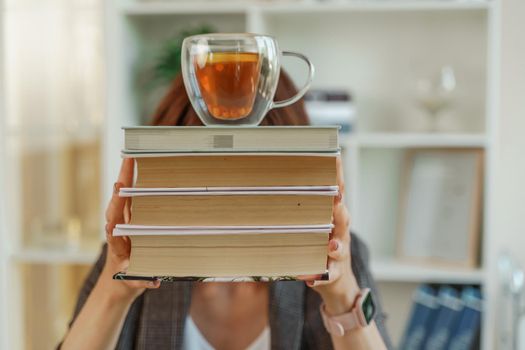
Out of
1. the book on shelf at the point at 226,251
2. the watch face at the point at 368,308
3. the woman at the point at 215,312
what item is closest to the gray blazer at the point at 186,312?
the woman at the point at 215,312

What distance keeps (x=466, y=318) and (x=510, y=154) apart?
51 cm

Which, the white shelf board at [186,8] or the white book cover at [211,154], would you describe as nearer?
the white book cover at [211,154]

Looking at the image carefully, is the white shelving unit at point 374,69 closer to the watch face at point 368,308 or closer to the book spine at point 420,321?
the book spine at point 420,321

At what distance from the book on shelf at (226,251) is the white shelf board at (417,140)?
53.2 inches

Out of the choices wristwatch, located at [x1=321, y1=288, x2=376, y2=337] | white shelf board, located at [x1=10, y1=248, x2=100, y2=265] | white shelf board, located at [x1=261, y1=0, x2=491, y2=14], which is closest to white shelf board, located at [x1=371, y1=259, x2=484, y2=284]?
white shelf board, located at [x1=261, y1=0, x2=491, y2=14]

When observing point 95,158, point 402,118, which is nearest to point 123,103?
point 95,158

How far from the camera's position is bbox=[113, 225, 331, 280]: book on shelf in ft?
2.53

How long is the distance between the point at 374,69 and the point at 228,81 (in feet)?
5.23

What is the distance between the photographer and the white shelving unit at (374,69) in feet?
6.90

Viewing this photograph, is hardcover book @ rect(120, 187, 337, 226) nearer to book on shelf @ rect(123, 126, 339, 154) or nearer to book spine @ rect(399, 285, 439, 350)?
book on shelf @ rect(123, 126, 339, 154)

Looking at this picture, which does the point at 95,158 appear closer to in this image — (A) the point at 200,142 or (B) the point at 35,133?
(B) the point at 35,133

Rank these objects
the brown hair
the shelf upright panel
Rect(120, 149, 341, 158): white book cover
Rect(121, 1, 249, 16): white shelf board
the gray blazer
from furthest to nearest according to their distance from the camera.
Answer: Rect(121, 1, 249, 16): white shelf board → the shelf upright panel → the gray blazer → the brown hair → Rect(120, 149, 341, 158): white book cover

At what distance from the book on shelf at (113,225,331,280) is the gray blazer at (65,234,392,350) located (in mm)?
560

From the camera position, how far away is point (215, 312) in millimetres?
1435
